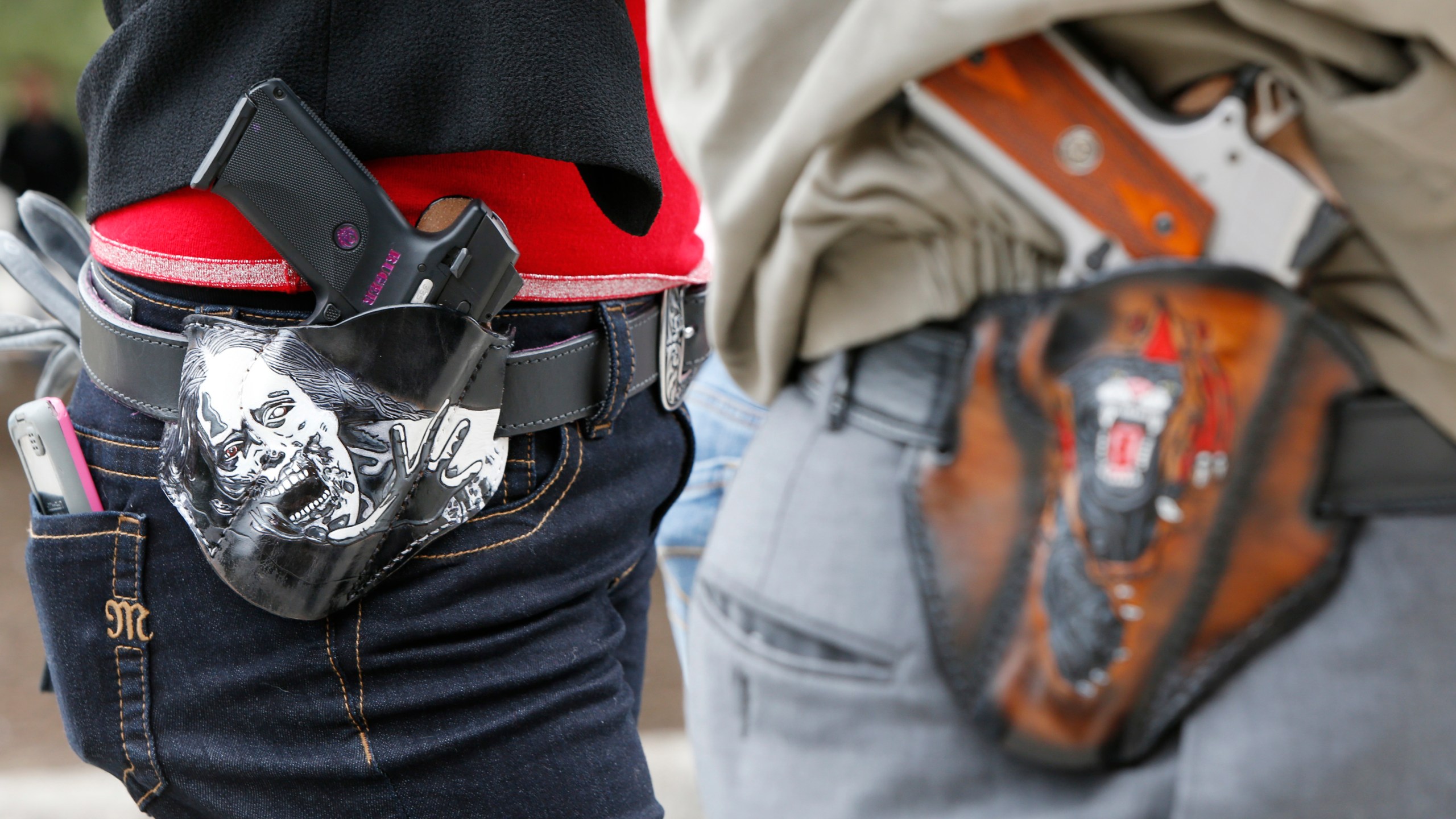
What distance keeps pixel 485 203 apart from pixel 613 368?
26 centimetres

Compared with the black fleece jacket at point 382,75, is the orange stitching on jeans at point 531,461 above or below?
below

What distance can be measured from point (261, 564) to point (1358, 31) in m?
1.05

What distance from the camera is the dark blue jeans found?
44.6 inches

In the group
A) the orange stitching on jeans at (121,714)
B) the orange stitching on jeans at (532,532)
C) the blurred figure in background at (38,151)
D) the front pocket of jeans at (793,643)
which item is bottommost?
the blurred figure in background at (38,151)

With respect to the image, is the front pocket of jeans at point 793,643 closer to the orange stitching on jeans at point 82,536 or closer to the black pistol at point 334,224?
the black pistol at point 334,224

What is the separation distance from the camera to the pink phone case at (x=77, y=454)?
1.18m

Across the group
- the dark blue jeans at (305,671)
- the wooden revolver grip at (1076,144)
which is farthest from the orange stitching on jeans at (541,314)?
the wooden revolver grip at (1076,144)

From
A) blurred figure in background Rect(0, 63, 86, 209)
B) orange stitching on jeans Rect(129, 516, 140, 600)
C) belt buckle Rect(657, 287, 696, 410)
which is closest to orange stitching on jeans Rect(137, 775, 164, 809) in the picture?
orange stitching on jeans Rect(129, 516, 140, 600)

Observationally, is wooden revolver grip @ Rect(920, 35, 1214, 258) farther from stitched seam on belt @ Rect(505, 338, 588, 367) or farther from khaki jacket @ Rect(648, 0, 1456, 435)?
stitched seam on belt @ Rect(505, 338, 588, 367)

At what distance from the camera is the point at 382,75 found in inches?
42.7

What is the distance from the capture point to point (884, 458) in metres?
0.73

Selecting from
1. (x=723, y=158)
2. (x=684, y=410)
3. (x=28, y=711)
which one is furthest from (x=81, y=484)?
(x=28, y=711)

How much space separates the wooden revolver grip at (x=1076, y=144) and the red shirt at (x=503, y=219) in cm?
66

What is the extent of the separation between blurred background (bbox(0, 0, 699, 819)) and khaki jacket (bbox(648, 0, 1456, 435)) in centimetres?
123
